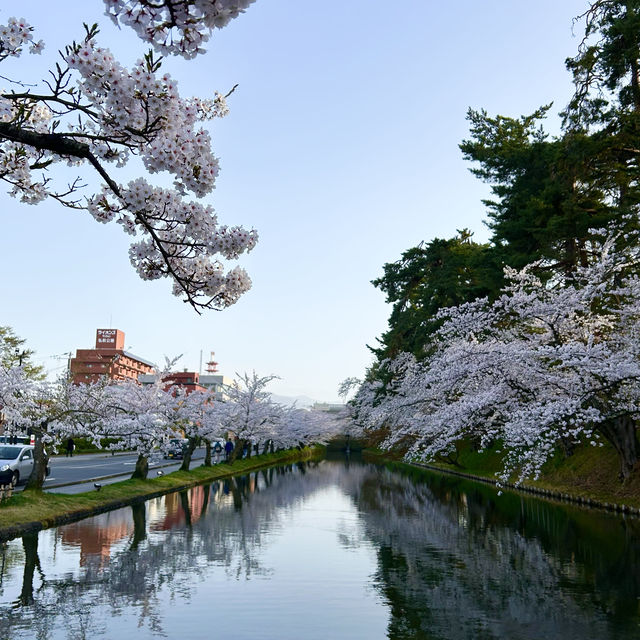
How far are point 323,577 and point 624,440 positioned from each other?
49.6ft

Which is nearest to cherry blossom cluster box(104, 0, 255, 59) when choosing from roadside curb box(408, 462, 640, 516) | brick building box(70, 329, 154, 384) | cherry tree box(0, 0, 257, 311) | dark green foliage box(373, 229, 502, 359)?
cherry tree box(0, 0, 257, 311)

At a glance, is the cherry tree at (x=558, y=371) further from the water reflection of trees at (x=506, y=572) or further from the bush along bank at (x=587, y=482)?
the water reflection of trees at (x=506, y=572)

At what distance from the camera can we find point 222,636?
296 inches

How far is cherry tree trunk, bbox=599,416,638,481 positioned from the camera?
21.8m

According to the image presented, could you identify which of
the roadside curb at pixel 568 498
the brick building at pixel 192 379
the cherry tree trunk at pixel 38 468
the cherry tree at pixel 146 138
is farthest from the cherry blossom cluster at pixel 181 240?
the brick building at pixel 192 379

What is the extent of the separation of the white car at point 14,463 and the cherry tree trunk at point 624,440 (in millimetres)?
20660

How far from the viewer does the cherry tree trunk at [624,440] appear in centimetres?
2178

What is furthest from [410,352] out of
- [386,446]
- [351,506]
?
[351,506]

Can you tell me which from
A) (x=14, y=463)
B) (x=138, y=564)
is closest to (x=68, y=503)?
(x=14, y=463)

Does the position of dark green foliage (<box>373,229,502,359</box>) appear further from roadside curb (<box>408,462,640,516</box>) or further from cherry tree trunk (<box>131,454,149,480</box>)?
cherry tree trunk (<box>131,454,149,480</box>)

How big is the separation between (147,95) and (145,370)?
157267 mm

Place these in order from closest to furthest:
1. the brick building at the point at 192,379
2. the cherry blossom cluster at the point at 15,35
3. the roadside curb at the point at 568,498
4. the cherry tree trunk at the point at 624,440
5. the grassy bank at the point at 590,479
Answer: the cherry blossom cluster at the point at 15,35
the roadside curb at the point at 568,498
the grassy bank at the point at 590,479
the cherry tree trunk at the point at 624,440
the brick building at the point at 192,379

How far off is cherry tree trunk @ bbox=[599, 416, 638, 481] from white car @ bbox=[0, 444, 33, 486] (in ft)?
67.8

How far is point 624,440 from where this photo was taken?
22.0 metres
